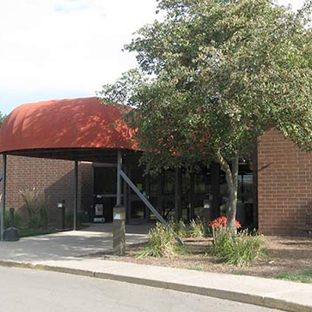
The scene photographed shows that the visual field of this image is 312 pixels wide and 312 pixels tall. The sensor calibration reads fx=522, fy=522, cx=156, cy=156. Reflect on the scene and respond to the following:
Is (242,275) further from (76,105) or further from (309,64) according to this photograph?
(76,105)

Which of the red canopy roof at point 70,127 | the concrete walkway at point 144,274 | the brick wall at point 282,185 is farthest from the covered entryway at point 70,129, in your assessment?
the brick wall at point 282,185

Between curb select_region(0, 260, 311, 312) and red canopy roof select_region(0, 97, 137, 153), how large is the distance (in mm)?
3611

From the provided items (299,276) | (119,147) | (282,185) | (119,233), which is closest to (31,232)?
(119,147)

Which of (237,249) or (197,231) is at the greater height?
(197,231)

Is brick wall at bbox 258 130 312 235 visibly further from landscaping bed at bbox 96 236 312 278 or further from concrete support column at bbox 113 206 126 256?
concrete support column at bbox 113 206 126 256

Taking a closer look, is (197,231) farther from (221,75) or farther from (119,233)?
(221,75)

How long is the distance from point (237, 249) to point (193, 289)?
245 cm

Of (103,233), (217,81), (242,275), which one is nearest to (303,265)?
(242,275)

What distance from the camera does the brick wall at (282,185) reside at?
571 inches

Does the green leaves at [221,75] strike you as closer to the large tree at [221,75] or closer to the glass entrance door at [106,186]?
the large tree at [221,75]

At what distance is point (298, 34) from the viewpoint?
33.8 ft

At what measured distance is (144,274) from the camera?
979cm

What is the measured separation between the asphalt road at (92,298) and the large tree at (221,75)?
3.29m

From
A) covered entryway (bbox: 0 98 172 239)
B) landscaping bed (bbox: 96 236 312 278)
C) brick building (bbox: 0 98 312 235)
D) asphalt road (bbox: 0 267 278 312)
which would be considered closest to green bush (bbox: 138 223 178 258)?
landscaping bed (bbox: 96 236 312 278)
